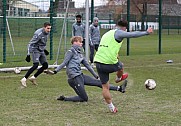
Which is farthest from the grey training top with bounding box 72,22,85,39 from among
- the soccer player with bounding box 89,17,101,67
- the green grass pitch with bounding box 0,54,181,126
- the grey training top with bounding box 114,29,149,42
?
the grey training top with bounding box 114,29,149,42

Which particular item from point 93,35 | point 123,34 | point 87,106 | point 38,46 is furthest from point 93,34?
point 123,34

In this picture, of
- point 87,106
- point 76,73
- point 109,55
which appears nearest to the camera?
point 109,55

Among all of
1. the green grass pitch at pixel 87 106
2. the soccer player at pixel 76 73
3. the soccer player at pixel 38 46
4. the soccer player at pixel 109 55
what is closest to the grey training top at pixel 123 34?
the soccer player at pixel 109 55

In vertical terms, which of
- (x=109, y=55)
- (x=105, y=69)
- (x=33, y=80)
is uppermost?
(x=109, y=55)

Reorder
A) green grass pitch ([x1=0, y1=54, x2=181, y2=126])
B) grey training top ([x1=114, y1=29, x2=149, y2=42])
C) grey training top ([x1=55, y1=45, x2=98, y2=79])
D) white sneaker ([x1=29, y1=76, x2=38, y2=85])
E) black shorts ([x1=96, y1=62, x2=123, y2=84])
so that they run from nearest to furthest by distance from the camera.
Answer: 1. green grass pitch ([x1=0, y1=54, x2=181, y2=126])
2. grey training top ([x1=114, y1=29, x2=149, y2=42])
3. black shorts ([x1=96, y1=62, x2=123, y2=84])
4. grey training top ([x1=55, y1=45, x2=98, y2=79])
5. white sneaker ([x1=29, y1=76, x2=38, y2=85])

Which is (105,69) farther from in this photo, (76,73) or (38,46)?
(38,46)

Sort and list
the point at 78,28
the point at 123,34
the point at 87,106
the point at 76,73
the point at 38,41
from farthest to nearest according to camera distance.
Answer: the point at 78,28 < the point at 38,41 < the point at 76,73 < the point at 87,106 < the point at 123,34

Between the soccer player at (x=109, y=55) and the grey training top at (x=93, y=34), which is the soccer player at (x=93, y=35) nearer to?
the grey training top at (x=93, y=34)

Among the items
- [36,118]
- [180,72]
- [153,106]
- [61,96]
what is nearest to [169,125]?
[153,106]

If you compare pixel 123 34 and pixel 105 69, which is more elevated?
pixel 123 34

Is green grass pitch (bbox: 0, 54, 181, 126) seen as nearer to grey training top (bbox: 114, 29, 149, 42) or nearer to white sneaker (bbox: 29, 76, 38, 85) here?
white sneaker (bbox: 29, 76, 38, 85)

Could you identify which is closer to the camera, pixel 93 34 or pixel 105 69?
pixel 105 69

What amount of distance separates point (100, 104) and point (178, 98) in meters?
1.89

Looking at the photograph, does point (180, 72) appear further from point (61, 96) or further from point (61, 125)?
point (61, 125)
